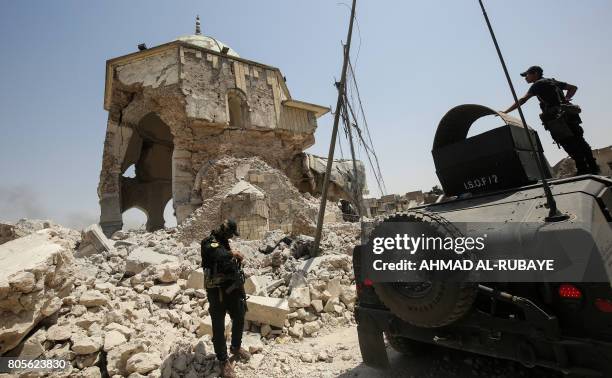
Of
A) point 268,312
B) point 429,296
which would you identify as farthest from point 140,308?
point 429,296

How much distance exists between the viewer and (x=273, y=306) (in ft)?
13.9

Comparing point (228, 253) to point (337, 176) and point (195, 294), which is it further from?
point (337, 176)

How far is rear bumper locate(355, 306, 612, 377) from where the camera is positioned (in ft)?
5.55

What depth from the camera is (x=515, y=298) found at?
187 cm

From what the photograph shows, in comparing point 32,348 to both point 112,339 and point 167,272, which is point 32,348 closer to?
point 112,339

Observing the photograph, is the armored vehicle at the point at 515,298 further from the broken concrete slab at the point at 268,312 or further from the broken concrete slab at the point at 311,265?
the broken concrete slab at the point at 311,265

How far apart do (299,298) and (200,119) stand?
32.0ft

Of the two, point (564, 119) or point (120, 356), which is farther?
point (564, 119)

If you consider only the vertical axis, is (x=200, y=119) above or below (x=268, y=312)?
above

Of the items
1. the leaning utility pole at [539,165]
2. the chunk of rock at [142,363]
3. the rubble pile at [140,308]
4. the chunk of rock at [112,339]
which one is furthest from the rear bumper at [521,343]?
the chunk of rock at [112,339]

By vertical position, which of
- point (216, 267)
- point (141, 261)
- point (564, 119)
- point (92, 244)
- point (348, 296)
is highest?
point (564, 119)

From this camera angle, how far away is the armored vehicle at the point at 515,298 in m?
1.75

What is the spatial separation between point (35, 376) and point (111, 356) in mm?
608

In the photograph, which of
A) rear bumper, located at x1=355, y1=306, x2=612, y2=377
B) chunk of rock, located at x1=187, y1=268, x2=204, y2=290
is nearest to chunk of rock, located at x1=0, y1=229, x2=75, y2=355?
chunk of rock, located at x1=187, y1=268, x2=204, y2=290
